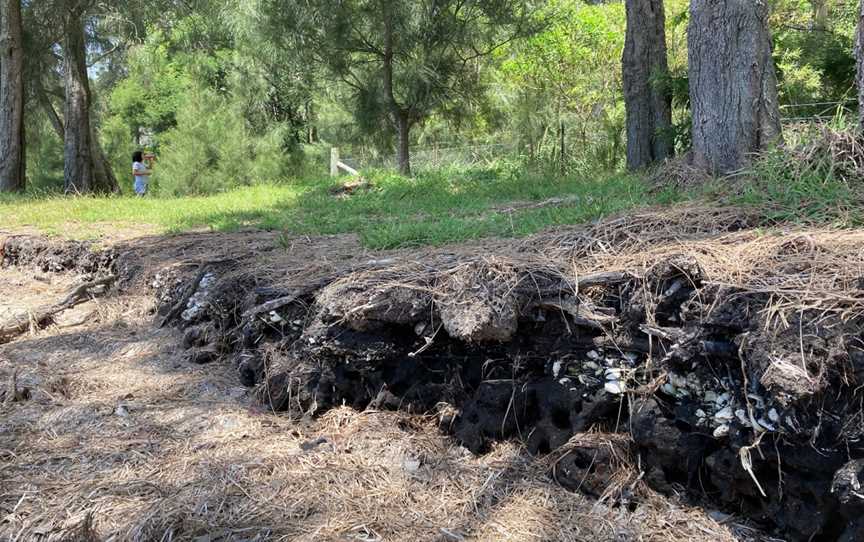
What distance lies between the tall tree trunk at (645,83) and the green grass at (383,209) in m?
0.75

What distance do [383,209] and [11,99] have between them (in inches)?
354

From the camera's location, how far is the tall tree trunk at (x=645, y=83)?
302 inches

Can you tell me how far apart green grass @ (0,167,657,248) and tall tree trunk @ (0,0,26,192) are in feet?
6.44

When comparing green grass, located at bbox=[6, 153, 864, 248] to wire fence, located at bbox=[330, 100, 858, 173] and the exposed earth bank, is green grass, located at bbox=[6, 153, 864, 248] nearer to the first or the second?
the exposed earth bank

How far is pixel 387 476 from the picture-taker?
302 cm

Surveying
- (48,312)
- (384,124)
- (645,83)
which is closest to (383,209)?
(645,83)

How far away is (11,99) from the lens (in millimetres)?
12523

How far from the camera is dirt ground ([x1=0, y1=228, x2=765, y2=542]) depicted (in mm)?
2643

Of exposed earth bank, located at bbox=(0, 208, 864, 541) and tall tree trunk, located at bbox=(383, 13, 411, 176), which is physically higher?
tall tree trunk, located at bbox=(383, 13, 411, 176)

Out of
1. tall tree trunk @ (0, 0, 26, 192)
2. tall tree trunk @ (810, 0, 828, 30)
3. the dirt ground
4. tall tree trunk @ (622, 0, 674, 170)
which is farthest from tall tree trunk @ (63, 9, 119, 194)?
tall tree trunk @ (810, 0, 828, 30)

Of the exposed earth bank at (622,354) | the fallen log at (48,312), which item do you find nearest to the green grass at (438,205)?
the exposed earth bank at (622,354)

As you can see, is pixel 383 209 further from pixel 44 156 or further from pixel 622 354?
pixel 44 156

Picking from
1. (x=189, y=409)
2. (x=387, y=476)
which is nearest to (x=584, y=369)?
(x=387, y=476)

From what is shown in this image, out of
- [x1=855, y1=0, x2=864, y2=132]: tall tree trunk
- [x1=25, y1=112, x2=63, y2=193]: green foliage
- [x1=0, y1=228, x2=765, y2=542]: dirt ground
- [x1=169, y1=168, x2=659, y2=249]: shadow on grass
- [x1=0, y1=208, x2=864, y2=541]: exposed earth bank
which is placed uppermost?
[x1=25, y1=112, x2=63, y2=193]: green foliage
